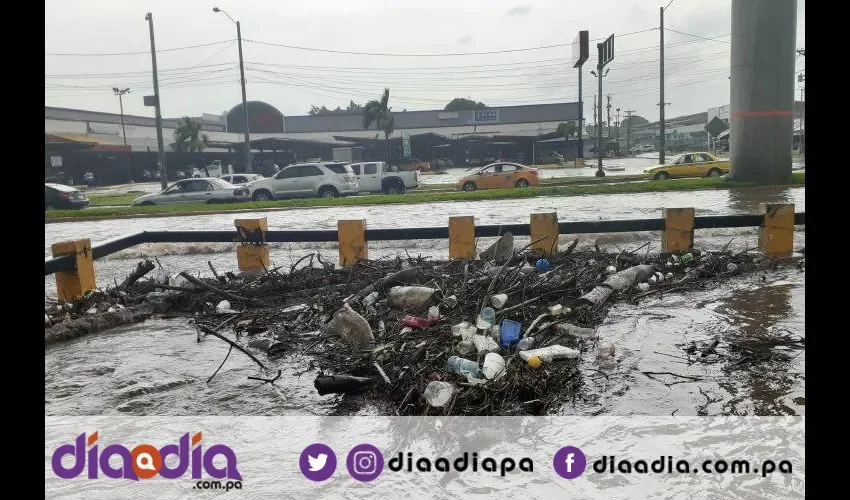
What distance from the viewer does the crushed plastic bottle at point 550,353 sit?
4277 millimetres

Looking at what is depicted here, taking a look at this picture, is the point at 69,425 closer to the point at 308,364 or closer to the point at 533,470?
the point at 308,364

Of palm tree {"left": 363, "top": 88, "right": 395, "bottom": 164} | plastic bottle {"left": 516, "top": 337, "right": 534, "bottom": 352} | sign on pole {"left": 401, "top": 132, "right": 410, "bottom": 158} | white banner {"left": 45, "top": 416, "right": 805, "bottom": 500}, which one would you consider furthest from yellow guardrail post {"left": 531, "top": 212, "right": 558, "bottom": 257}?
sign on pole {"left": 401, "top": 132, "right": 410, "bottom": 158}

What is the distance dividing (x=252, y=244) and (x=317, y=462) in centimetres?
554

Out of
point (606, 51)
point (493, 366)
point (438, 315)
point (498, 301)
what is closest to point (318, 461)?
point (493, 366)

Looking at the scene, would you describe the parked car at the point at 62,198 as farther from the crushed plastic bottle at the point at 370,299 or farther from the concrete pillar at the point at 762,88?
the concrete pillar at the point at 762,88

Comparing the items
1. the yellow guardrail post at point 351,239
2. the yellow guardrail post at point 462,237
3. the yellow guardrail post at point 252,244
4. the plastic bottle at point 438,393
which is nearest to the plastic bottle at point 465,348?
the plastic bottle at point 438,393

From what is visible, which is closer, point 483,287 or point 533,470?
point 533,470

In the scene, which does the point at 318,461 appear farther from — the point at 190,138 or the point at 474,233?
the point at 190,138

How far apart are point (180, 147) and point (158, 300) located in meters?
52.7

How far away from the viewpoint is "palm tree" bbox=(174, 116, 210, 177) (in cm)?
5344

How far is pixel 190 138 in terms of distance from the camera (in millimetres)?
54188

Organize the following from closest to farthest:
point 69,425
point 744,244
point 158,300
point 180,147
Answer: point 69,425
point 158,300
point 744,244
point 180,147
